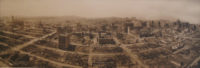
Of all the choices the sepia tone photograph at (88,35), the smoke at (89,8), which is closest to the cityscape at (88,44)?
the sepia tone photograph at (88,35)

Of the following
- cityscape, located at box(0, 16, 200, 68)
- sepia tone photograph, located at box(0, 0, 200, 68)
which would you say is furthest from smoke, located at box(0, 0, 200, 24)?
cityscape, located at box(0, 16, 200, 68)

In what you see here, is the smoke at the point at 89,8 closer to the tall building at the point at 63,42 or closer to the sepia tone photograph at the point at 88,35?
the sepia tone photograph at the point at 88,35

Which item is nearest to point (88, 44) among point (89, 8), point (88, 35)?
point (88, 35)

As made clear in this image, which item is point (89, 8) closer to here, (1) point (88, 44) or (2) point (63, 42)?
(1) point (88, 44)

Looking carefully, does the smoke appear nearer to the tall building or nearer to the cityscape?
the cityscape

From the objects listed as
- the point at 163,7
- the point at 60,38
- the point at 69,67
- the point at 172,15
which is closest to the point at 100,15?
the point at 60,38

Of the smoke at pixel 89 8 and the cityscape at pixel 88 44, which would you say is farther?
the smoke at pixel 89 8

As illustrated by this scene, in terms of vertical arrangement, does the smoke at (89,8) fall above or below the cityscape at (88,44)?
above

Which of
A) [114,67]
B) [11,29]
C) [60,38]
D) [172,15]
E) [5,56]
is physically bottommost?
[114,67]

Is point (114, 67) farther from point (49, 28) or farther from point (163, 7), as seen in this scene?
point (163, 7)
